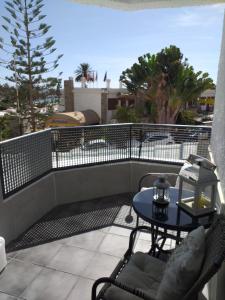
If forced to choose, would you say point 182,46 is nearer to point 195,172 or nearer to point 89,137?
point 89,137

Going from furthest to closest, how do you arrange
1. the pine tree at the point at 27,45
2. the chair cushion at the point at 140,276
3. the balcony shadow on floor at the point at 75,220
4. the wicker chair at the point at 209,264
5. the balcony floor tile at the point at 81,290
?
the pine tree at the point at 27,45, the balcony shadow on floor at the point at 75,220, the balcony floor tile at the point at 81,290, the chair cushion at the point at 140,276, the wicker chair at the point at 209,264

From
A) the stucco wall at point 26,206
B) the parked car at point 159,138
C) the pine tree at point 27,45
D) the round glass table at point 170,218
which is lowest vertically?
the stucco wall at point 26,206

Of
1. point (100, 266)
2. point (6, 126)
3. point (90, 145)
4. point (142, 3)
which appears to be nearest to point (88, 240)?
point (100, 266)

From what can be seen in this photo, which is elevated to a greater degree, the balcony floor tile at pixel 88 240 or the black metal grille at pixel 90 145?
the black metal grille at pixel 90 145

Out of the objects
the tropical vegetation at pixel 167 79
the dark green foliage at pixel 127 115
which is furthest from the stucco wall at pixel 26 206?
the dark green foliage at pixel 127 115

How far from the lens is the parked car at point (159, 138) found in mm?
4259

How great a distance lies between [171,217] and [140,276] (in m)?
0.59

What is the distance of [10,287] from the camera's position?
2336mm

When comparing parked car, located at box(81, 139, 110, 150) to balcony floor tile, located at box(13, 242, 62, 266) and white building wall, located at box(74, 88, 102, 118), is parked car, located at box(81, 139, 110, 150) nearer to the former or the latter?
balcony floor tile, located at box(13, 242, 62, 266)

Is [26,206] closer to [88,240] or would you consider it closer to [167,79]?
[88,240]

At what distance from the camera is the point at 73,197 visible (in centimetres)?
408

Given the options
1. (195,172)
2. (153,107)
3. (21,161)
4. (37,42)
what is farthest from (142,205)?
(153,107)

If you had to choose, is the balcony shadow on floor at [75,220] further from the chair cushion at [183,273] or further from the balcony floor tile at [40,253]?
the chair cushion at [183,273]

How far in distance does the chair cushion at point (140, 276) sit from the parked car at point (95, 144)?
2.29 metres
